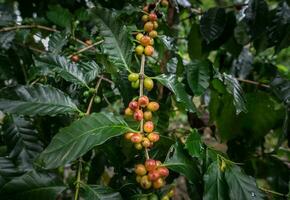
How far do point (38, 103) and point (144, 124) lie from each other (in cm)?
23

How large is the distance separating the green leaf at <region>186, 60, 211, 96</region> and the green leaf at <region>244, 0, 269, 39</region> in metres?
0.23

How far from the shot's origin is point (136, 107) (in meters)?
0.76

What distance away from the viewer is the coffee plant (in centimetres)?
71

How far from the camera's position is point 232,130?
1174 mm

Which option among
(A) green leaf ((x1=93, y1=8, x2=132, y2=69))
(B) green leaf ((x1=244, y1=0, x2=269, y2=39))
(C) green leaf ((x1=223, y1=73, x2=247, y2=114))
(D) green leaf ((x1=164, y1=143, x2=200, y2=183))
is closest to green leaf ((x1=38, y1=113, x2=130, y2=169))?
(D) green leaf ((x1=164, y1=143, x2=200, y2=183))

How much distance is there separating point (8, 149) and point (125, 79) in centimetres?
32

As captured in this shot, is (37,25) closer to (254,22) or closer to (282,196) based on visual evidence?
(254,22)

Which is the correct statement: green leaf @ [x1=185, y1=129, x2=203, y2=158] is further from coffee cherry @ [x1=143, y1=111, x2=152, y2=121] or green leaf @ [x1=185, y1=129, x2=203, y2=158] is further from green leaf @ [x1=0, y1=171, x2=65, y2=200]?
green leaf @ [x1=0, y1=171, x2=65, y2=200]

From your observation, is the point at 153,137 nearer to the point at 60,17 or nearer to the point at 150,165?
the point at 150,165

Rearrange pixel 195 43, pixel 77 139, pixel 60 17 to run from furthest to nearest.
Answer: pixel 195 43 < pixel 60 17 < pixel 77 139

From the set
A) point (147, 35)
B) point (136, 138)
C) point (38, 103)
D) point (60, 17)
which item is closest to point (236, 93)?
point (147, 35)

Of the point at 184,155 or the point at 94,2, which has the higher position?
the point at 94,2

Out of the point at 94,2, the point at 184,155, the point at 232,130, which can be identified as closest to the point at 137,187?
the point at 184,155

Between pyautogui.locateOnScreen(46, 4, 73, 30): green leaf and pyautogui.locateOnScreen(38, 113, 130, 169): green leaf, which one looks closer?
pyautogui.locateOnScreen(38, 113, 130, 169): green leaf
